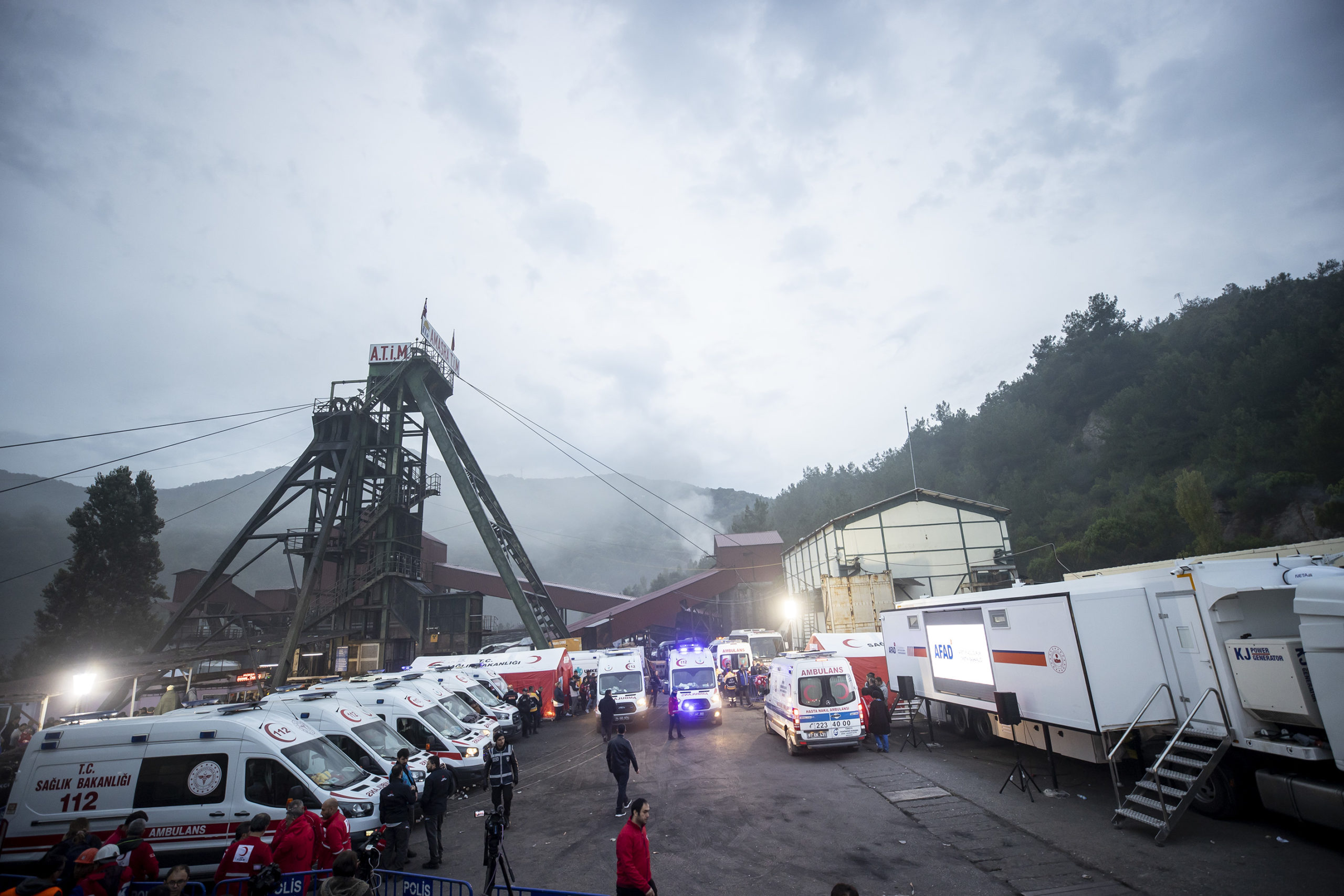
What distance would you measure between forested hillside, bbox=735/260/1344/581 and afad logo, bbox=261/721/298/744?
38282 millimetres

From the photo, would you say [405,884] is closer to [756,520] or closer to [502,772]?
[502,772]

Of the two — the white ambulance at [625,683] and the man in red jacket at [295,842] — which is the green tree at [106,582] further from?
the man in red jacket at [295,842]

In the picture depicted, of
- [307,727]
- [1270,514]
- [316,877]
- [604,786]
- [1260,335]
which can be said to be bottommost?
[604,786]

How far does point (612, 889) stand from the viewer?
24.4 feet

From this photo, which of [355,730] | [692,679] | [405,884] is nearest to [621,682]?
[692,679]

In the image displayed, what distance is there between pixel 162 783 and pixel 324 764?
1.94 meters

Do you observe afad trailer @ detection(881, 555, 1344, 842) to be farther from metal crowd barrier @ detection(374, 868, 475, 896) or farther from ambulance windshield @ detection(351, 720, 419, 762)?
ambulance windshield @ detection(351, 720, 419, 762)

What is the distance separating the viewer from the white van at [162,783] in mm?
8078

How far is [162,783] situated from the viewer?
8258mm

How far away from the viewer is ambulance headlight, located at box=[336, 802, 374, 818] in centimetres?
868

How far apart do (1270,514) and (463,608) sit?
4897 cm

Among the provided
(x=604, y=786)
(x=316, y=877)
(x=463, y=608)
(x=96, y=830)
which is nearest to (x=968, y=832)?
(x=604, y=786)

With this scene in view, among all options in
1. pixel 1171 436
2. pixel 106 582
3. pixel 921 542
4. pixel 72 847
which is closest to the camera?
pixel 72 847

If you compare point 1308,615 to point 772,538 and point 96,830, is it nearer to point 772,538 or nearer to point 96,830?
point 96,830
